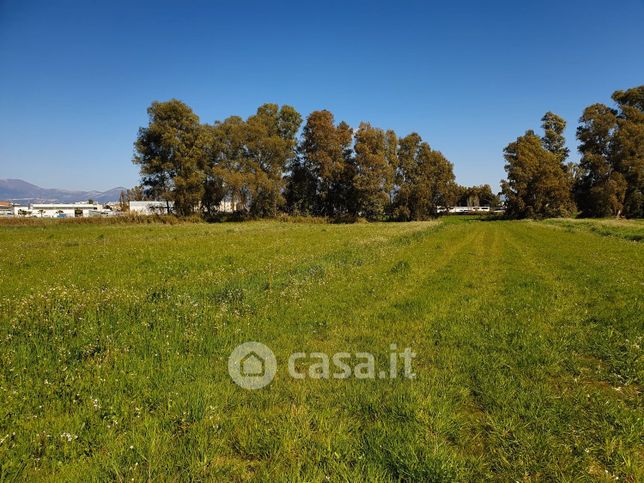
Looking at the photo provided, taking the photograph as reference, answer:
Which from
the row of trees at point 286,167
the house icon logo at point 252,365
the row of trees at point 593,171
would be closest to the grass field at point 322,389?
the house icon logo at point 252,365

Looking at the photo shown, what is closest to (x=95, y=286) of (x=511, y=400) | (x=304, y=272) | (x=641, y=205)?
(x=304, y=272)

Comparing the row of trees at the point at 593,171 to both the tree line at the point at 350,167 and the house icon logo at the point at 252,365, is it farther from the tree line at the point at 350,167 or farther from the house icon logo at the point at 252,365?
the house icon logo at the point at 252,365

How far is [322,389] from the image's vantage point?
5.65 meters

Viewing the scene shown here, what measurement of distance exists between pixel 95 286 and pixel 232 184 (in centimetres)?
5639

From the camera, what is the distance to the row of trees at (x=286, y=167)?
67.7m

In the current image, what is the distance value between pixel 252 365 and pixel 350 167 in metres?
77.2

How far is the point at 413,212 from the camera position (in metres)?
88.1

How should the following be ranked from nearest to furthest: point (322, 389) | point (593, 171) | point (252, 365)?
point (322, 389) < point (252, 365) < point (593, 171)

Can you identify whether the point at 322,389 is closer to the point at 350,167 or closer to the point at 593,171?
the point at 350,167

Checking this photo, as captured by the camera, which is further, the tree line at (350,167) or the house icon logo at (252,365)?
the tree line at (350,167)

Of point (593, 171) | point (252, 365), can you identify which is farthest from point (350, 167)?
point (252, 365)

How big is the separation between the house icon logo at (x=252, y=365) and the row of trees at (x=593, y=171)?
87.0m

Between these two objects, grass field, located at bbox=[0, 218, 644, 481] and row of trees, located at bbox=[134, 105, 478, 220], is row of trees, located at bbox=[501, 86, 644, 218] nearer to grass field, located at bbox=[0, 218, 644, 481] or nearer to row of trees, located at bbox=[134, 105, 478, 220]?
row of trees, located at bbox=[134, 105, 478, 220]

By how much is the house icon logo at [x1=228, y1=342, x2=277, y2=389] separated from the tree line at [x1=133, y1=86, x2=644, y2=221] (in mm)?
62026
